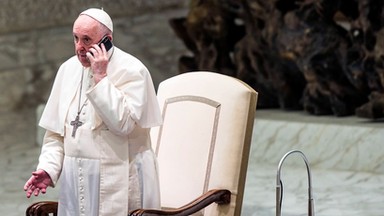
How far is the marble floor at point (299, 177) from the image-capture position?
21.6 ft

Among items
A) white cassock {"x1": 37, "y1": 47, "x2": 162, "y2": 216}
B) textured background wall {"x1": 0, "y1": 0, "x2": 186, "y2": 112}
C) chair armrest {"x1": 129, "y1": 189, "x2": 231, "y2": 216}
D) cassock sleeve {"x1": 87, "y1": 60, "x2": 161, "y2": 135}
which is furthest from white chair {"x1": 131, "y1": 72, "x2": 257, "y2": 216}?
textured background wall {"x1": 0, "y1": 0, "x2": 186, "y2": 112}

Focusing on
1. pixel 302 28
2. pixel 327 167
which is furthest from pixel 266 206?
pixel 302 28

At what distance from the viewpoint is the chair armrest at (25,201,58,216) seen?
452cm

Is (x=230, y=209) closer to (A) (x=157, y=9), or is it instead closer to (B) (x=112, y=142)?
(B) (x=112, y=142)

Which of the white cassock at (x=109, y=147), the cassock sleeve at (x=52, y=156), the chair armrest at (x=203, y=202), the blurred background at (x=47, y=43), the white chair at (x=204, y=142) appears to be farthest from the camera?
the blurred background at (x=47, y=43)

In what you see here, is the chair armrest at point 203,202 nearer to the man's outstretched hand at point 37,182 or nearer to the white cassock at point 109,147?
the white cassock at point 109,147

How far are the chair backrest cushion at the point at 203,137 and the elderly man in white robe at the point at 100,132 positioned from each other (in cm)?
41

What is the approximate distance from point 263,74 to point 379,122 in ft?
4.27

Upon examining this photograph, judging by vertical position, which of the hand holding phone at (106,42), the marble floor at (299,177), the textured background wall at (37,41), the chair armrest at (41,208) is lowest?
the chair armrest at (41,208)

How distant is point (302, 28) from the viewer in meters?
8.10

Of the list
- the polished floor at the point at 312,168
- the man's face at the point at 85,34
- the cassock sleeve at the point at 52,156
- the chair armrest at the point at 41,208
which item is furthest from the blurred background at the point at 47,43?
the man's face at the point at 85,34

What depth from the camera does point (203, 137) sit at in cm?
487

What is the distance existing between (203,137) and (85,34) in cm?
88

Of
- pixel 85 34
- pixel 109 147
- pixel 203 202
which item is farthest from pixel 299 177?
pixel 85 34
